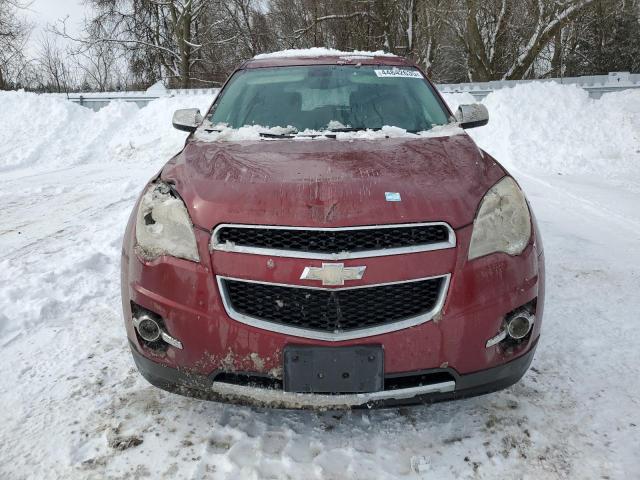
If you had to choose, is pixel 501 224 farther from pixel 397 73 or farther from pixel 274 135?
pixel 397 73

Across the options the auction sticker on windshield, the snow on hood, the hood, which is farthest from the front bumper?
the auction sticker on windshield

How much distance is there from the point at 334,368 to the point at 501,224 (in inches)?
35.2

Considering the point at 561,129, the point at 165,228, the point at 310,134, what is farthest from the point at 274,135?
the point at 561,129

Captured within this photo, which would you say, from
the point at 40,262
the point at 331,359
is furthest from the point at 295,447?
the point at 40,262

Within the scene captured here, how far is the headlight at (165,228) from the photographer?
1.95 m

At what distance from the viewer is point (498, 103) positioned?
33.1ft

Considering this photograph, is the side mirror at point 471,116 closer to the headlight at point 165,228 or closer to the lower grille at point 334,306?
the lower grille at point 334,306

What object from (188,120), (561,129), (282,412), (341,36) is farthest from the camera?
(341,36)

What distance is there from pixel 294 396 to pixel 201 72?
25569 mm

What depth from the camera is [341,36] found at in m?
22.6

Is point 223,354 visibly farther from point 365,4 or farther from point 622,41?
point 622,41

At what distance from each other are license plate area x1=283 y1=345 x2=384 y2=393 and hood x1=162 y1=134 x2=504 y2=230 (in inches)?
18.0

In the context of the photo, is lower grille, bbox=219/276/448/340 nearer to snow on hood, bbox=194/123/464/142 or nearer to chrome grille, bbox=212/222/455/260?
chrome grille, bbox=212/222/455/260

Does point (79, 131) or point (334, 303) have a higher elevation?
point (334, 303)
